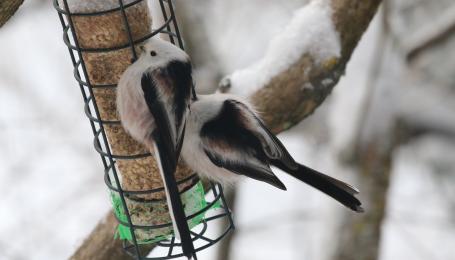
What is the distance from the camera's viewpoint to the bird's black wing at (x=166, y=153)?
197cm

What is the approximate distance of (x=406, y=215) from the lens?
6.57 metres

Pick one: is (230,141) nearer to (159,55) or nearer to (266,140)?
(266,140)

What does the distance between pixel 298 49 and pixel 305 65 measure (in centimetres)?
6

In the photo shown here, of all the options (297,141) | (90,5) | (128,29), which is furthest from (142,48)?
(297,141)

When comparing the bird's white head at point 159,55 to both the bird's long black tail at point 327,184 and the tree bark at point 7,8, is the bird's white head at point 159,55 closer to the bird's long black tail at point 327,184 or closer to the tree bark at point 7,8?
the tree bark at point 7,8

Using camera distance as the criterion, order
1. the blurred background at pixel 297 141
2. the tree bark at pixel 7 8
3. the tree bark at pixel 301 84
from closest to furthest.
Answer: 1. the tree bark at pixel 7 8
2. the tree bark at pixel 301 84
3. the blurred background at pixel 297 141

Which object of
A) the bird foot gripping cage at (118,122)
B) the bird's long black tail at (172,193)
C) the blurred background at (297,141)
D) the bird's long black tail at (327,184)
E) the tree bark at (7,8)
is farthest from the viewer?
the blurred background at (297,141)

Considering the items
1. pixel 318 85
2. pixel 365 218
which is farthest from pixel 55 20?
pixel 318 85

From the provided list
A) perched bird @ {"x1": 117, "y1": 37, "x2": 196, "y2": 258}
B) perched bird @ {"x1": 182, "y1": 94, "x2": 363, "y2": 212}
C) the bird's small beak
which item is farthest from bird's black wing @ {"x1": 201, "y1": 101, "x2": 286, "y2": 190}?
the bird's small beak

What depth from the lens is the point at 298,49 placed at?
2.72 meters

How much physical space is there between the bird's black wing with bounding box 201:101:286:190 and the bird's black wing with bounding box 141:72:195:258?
0.65ft

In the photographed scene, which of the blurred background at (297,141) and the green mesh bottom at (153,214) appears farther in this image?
the blurred background at (297,141)

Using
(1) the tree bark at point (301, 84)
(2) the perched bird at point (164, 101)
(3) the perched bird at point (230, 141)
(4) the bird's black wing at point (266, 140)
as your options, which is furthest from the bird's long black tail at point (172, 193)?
(1) the tree bark at point (301, 84)

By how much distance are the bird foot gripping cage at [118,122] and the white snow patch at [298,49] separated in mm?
420
